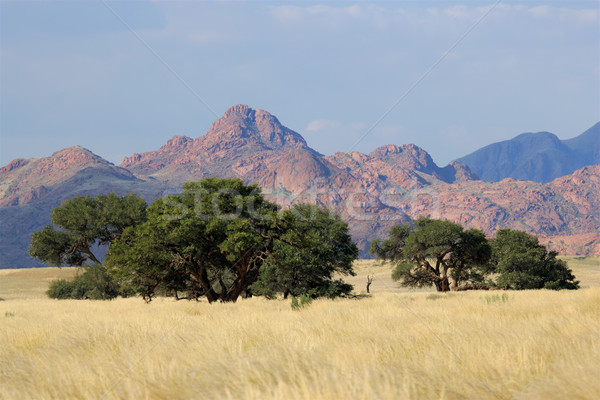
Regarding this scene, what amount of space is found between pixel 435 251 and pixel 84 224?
109ft

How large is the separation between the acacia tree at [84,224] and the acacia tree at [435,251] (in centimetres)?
2509

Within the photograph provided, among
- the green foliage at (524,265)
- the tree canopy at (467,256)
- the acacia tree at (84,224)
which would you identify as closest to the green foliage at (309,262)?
the tree canopy at (467,256)

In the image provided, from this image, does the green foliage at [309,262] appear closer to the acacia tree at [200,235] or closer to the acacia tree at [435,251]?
the acacia tree at [200,235]

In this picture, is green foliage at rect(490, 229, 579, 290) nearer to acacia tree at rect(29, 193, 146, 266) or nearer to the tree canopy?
the tree canopy

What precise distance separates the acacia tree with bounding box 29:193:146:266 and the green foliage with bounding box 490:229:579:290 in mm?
36174

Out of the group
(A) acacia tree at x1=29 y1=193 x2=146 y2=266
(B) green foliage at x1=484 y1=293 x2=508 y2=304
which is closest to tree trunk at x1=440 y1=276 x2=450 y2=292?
(A) acacia tree at x1=29 y1=193 x2=146 y2=266

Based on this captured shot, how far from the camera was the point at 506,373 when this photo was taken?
4.98 metres

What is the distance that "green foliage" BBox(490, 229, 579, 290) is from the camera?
1896 inches

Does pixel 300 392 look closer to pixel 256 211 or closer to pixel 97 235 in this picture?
pixel 256 211

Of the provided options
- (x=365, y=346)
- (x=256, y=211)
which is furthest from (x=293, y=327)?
(x=256, y=211)

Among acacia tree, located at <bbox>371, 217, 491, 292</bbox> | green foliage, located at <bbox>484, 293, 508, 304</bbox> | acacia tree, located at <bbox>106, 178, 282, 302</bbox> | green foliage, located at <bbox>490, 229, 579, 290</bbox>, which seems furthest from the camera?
green foliage, located at <bbox>490, 229, 579, 290</bbox>

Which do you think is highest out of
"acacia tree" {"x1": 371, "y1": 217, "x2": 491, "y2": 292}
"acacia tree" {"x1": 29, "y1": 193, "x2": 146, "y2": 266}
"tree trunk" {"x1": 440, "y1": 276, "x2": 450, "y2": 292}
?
"acacia tree" {"x1": 29, "y1": 193, "x2": 146, "y2": 266}

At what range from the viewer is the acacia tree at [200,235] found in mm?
22953

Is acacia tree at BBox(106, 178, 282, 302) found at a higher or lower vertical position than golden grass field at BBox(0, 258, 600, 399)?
higher
